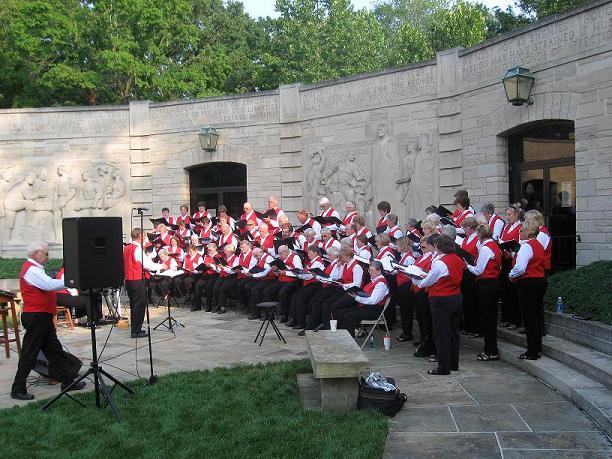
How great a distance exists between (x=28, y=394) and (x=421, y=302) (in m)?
5.45

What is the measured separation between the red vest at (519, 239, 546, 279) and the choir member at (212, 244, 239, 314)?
7601mm

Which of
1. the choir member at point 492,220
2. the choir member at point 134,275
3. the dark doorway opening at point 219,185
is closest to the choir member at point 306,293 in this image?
the choir member at point 134,275

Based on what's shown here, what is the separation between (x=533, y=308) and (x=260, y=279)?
6.87m

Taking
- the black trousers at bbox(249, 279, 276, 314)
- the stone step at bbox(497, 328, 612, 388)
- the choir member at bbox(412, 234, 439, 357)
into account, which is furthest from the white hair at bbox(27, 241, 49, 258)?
the stone step at bbox(497, 328, 612, 388)

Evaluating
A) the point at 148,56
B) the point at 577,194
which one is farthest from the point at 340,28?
the point at 577,194

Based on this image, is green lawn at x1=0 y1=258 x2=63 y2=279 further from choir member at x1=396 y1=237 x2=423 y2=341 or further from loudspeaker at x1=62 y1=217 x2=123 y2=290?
loudspeaker at x1=62 y1=217 x2=123 y2=290

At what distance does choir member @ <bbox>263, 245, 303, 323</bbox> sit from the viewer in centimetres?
1270

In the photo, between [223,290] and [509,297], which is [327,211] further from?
[509,297]

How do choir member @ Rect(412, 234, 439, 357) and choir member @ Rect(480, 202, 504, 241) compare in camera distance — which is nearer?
choir member @ Rect(412, 234, 439, 357)

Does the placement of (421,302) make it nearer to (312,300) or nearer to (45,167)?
(312,300)

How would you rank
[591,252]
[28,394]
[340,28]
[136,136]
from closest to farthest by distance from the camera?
[28,394], [591,252], [136,136], [340,28]

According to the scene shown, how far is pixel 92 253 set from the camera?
691 centimetres

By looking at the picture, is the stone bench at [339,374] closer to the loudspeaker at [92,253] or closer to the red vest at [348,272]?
the loudspeaker at [92,253]

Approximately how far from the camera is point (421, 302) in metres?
9.53
